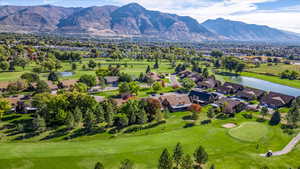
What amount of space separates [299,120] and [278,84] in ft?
243

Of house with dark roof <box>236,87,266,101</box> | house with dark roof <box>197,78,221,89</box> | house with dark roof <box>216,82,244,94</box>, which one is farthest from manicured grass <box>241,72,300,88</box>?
house with dark roof <box>197,78,221,89</box>

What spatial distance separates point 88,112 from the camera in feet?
172

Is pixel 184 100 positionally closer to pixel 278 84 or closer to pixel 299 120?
pixel 299 120

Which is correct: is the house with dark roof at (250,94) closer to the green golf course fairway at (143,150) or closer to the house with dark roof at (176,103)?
the house with dark roof at (176,103)

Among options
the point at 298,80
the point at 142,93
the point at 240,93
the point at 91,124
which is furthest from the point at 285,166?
the point at 298,80

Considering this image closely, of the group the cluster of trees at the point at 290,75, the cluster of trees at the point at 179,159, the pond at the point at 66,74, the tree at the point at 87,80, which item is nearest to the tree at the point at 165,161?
the cluster of trees at the point at 179,159

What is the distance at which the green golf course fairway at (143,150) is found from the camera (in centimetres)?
3881

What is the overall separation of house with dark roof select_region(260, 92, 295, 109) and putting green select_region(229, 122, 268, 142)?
71.7 ft

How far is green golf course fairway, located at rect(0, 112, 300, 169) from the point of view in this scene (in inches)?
1528

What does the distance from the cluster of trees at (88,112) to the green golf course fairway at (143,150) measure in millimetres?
4990

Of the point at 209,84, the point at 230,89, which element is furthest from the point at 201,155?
the point at 209,84

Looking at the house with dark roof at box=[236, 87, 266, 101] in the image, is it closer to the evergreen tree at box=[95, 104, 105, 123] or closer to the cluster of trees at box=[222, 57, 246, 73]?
the evergreen tree at box=[95, 104, 105, 123]

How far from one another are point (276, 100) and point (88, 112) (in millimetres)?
66910

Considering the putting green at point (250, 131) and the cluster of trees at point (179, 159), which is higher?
the cluster of trees at point (179, 159)
